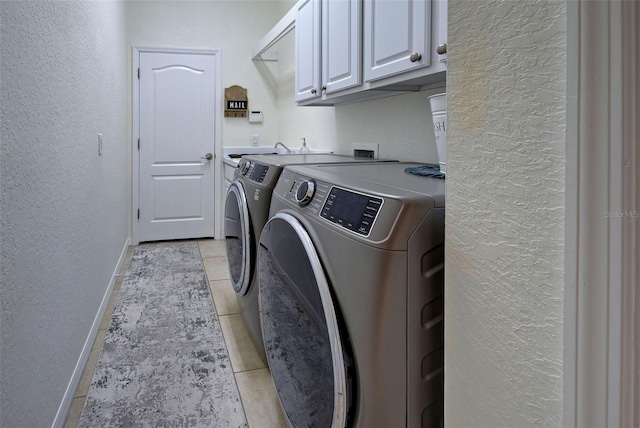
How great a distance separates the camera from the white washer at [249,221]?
1.96 meters

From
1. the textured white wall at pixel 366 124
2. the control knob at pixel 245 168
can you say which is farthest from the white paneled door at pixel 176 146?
the control knob at pixel 245 168

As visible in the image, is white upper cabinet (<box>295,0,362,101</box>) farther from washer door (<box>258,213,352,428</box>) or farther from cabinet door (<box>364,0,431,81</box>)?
washer door (<box>258,213,352,428</box>)

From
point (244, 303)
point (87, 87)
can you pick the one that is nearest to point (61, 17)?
point (87, 87)

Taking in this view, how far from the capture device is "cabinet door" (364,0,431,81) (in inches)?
63.3

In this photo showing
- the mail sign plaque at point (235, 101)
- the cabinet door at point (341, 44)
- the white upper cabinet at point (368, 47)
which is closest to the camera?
the white upper cabinet at point (368, 47)

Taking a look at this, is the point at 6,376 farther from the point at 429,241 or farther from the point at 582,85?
the point at 582,85

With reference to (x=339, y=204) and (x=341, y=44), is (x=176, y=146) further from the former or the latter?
(x=339, y=204)

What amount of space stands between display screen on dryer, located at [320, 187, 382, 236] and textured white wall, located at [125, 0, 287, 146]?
12.6 feet

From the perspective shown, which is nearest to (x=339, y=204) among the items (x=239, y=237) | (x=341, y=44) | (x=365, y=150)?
(x=239, y=237)

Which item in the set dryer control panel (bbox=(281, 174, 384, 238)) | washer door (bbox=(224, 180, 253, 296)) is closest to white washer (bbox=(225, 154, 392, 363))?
washer door (bbox=(224, 180, 253, 296))

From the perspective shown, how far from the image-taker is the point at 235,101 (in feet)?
15.7

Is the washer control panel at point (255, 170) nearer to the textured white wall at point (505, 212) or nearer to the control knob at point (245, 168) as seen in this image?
the control knob at point (245, 168)

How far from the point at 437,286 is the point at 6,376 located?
997mm

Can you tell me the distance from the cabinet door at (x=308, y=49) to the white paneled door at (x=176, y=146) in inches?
76.7
